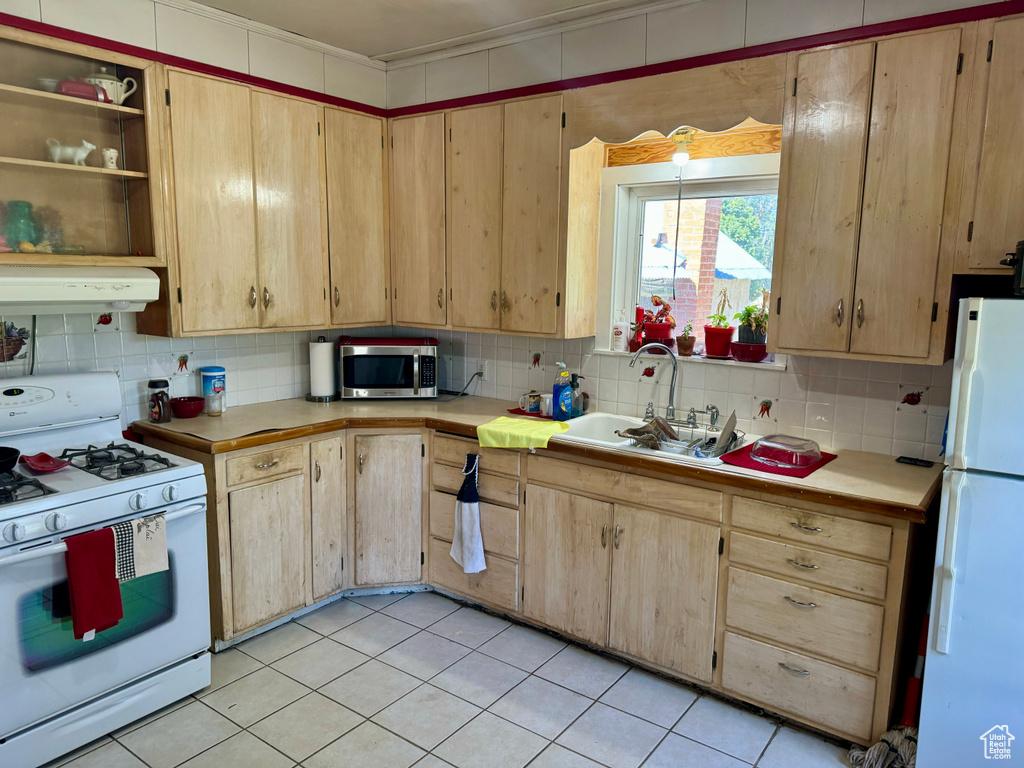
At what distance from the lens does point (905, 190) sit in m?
2.24

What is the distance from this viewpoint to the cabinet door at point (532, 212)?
3.02m

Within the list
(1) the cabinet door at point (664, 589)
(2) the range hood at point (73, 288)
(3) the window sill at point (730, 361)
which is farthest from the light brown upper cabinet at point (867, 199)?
(2) the range hood at point (73, 288)

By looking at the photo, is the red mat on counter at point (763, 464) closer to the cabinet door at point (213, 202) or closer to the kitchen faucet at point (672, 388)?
the kitchen faucet at point (672, 388)

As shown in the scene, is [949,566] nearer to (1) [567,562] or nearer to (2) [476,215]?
(1) [567,562]

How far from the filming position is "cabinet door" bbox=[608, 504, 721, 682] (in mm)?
2473

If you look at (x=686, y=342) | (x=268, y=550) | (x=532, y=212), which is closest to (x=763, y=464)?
(x=686, y=342)

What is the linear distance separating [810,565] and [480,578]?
4.75 feet

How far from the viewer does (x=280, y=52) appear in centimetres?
311

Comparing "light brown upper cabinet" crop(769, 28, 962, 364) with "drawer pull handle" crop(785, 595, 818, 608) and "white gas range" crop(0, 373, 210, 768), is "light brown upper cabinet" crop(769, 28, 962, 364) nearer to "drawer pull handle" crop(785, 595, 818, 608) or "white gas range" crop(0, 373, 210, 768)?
"drawer pull handle" crop(785, 595, 818, 608)

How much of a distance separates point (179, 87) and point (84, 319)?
3.31ft

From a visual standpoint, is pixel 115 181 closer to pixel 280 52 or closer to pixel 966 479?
pixel 280 52

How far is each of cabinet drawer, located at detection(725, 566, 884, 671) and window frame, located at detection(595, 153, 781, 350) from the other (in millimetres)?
1337

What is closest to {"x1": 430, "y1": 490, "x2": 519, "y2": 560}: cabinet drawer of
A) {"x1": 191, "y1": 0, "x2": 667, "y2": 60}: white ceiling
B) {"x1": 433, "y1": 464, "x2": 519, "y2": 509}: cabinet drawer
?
{"x1": 433, "y1": 464, "x2": 519, "y2": 509}: cabinet drawer

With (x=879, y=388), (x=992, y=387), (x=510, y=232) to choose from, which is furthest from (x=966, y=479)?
(x=510, y=232)
